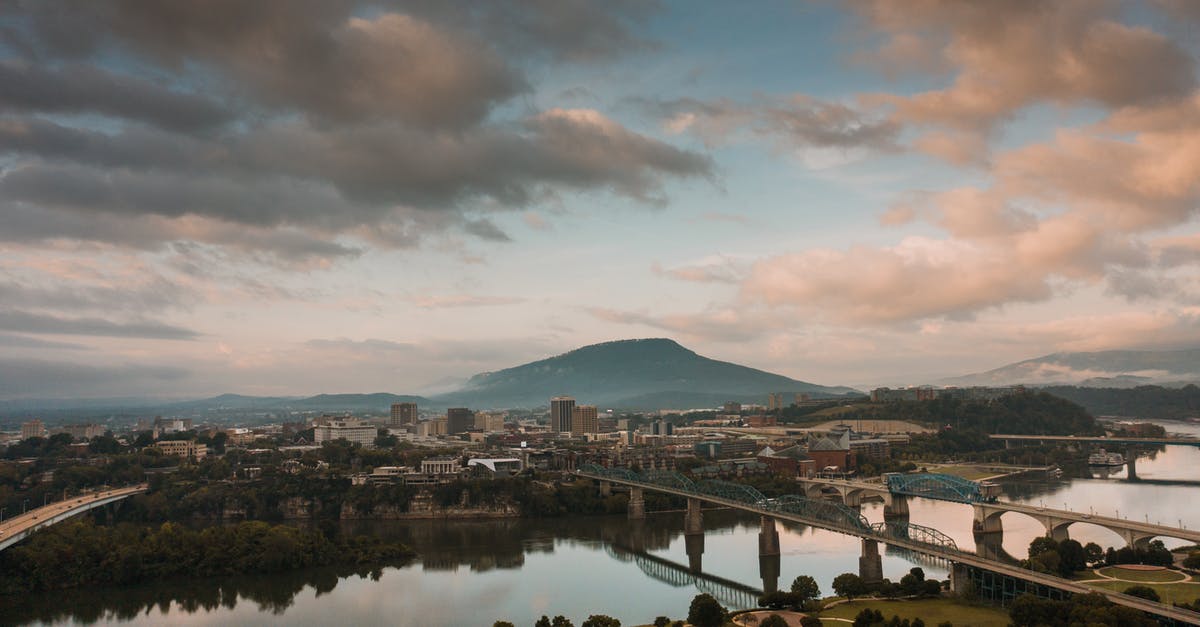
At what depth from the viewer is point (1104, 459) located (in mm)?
75875

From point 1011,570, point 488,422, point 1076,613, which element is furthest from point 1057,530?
point 488,422

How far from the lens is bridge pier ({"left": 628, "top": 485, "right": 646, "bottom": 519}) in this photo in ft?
166

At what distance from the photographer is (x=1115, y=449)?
273 ft

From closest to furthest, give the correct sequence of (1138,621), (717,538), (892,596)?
(1138,621)
(892,596)
(717,538)

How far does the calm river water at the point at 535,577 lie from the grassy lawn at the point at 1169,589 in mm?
6430

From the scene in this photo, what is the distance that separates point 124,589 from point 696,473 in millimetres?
38093

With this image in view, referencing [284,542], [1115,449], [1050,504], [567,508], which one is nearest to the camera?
[284,542]

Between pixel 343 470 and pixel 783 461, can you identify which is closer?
pixel 343 470

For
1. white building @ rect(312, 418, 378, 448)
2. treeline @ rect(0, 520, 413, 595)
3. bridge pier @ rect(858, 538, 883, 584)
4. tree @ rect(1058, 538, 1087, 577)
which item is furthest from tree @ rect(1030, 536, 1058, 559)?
white building @ rect(312, 418, 378, 448)

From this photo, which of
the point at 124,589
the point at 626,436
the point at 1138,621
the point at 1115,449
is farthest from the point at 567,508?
the point at 1115,449

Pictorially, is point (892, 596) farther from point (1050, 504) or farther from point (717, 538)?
point (1050, 504)

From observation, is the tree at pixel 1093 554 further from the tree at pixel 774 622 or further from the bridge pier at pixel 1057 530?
the tree at pixel 774 622

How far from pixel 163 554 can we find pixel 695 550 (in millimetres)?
22080

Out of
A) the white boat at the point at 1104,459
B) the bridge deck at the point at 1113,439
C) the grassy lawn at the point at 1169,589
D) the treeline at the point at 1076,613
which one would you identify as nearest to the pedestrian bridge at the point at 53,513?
the treeline at the point at 1076,613
